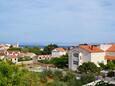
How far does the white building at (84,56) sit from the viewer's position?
133 feet

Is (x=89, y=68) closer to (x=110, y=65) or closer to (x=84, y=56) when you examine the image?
(x=110, y=65)

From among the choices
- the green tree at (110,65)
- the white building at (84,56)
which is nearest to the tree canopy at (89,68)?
the green tree at (110,65)

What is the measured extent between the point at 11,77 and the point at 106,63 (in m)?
28.2

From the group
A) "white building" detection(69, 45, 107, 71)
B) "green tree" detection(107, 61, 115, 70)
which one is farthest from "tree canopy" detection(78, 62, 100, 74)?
"white building" detection(69, 45, 107, 71)

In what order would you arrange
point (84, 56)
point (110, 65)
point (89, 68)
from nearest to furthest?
point (89, 68)
point (110, 65)
point (84, 56)

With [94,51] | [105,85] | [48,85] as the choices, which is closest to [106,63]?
[94,51]

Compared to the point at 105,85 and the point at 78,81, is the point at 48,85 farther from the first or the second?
the point at 105,85

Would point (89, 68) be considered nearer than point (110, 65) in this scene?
Yes

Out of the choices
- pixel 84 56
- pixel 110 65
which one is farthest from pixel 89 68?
pixel 84 56

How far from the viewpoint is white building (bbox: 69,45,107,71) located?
40594 mm

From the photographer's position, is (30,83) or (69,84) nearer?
(30,83)

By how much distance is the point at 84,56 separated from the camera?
135ft

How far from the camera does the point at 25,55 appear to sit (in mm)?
65562

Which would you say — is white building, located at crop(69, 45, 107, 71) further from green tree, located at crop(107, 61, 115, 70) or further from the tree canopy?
the tree canopy
